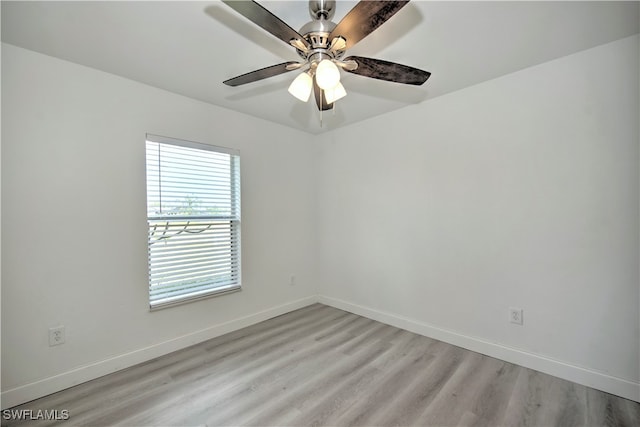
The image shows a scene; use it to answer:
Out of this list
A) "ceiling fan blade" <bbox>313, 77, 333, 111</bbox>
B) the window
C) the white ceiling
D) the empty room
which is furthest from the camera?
the window

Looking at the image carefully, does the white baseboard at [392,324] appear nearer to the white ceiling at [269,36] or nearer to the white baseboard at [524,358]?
the white baseboard at [524,358]

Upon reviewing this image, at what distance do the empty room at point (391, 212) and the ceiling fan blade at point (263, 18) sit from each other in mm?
11

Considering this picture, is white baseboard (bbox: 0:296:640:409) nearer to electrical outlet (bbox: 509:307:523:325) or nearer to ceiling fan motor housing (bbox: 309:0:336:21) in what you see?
electrical outlet (bbox: 509:307:523:325)

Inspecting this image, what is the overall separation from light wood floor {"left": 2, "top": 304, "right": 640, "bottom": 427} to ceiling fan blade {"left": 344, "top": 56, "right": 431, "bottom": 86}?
6.83ft

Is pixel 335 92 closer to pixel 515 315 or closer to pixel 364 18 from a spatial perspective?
pixel 364 18

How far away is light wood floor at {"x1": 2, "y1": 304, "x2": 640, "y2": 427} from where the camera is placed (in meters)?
1.80

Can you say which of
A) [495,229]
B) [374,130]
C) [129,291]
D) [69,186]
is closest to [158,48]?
[69,186]

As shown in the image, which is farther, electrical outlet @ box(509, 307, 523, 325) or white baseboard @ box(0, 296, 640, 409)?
electrical outlet @ box(509, 307, 523, 325)

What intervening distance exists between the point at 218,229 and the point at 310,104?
5.44 feet

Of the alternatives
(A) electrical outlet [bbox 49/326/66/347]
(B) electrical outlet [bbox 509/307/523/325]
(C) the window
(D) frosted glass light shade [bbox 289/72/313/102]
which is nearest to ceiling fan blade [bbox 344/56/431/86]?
(D) frosted glass light shade [bbox 289/72/313/102]

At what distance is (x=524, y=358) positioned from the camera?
2.37 metres

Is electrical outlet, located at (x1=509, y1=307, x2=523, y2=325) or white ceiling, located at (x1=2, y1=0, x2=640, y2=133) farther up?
white ceiling, located at (x1=2, y1=0, x2=640, y2=133)

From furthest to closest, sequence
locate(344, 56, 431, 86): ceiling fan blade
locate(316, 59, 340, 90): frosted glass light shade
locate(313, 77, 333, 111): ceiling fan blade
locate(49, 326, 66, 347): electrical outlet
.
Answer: locate(49, 326, 66, 347): electrical outlet < locate(313, 77, 333, 111): ceiling fan blade < locate(344, 56, 431, 86): ceiling fan blade < locate(316, 59, 340, 90): frosted glass light shade

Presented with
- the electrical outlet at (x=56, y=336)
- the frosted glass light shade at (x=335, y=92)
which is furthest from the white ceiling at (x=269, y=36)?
the electrical outlet at (x=56, y=336)
